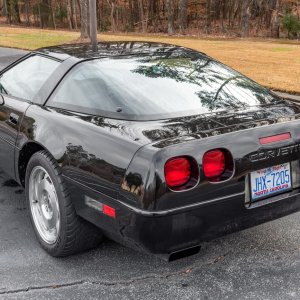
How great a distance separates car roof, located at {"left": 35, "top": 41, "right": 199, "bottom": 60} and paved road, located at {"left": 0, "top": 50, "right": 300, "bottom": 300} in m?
1.39

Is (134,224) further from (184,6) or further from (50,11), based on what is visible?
(50,11)

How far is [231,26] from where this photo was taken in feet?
134

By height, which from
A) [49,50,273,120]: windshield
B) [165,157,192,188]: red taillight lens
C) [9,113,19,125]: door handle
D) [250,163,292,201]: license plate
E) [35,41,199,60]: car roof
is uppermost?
[35,41,199,60]: car roof

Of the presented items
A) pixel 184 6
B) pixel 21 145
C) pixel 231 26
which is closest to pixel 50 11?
pixel 184 6

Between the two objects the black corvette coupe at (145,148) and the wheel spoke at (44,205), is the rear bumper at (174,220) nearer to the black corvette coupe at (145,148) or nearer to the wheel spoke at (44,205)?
the black corvette coupe at (145,148)

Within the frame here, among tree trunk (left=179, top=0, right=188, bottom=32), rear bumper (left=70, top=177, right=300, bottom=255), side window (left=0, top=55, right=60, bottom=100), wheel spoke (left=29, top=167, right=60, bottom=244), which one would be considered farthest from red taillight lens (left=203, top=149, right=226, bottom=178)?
tree trunk (left=179, top=0, right=188, bottom=32)

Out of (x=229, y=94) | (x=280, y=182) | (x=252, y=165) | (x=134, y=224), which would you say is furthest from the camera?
(x=229, y=94)

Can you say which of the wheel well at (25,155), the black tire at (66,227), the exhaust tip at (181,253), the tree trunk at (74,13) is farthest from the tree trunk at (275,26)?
the exhaust tip at (181,253)

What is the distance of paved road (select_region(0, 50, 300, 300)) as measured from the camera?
9.02ft

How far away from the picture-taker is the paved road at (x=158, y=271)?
2.75m

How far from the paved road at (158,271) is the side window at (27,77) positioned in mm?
1109

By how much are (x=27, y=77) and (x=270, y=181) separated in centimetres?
219

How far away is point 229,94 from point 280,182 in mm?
834

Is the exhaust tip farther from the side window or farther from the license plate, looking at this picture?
the side window
